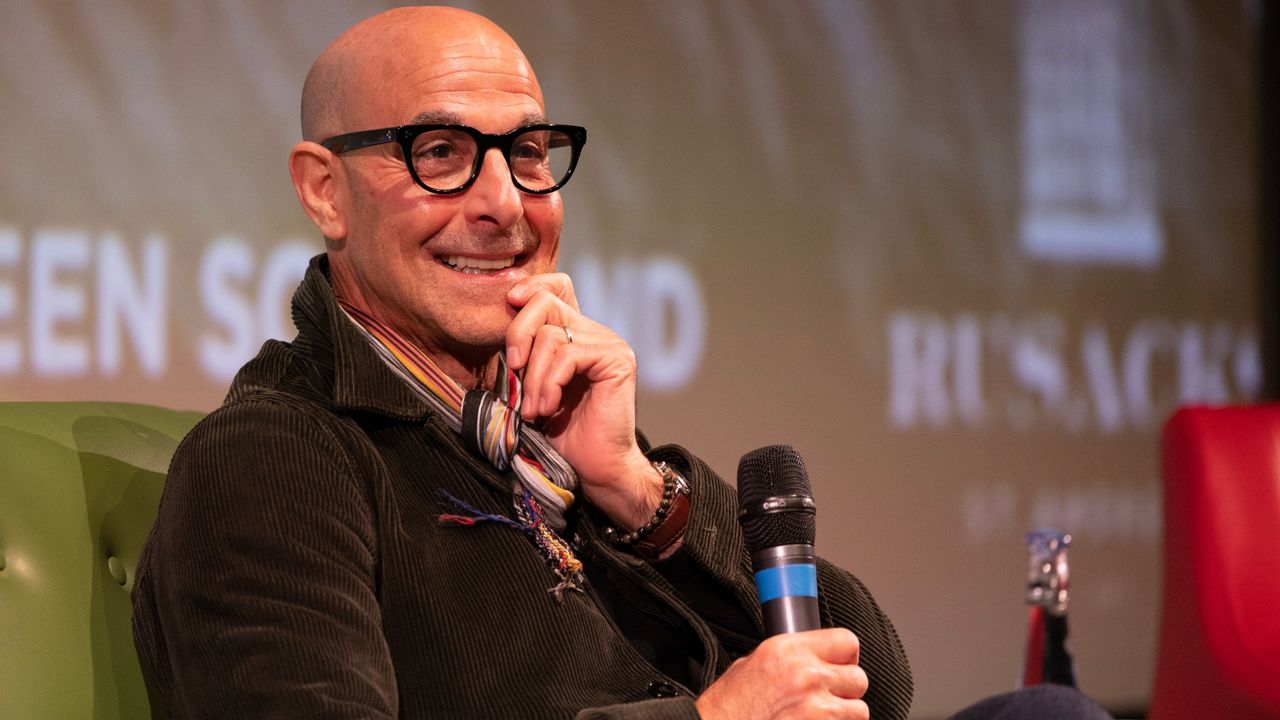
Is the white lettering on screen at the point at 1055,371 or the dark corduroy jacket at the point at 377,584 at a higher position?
the dark corduroy jacket at the point at 377,584

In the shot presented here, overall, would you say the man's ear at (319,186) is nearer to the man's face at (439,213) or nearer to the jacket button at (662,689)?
the man's face at (439,213)

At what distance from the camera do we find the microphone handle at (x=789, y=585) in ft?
4.16

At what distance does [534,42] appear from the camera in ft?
11.1

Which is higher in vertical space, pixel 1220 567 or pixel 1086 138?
pixel 1086 138

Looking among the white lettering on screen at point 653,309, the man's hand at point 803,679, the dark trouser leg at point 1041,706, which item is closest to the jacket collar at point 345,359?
the man's hand at point 803,679

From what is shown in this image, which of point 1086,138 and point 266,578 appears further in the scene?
point 1086,138

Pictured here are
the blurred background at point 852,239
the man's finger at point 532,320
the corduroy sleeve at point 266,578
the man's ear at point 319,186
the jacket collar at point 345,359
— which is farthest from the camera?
the blurred background at point 852,239

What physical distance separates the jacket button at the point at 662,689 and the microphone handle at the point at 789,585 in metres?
0.24

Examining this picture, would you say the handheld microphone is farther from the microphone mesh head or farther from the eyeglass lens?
the eyeglass lens

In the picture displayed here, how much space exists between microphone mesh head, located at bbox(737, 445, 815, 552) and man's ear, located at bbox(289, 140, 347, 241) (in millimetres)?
618

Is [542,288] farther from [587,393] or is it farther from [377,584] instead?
[377,584]

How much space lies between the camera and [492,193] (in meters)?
1.60

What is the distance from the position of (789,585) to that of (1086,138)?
11.1 ft

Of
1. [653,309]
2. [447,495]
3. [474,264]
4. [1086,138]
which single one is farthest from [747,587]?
[1086,138]
